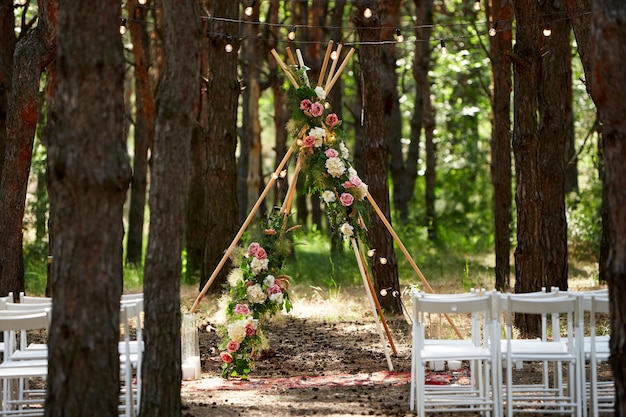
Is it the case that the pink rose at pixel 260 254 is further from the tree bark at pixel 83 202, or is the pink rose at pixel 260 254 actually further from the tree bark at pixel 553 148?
the tree bark at pixel 83 202

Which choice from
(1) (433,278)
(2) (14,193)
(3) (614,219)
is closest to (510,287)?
(1) (433,278)

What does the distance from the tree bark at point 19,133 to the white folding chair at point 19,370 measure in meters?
3.51

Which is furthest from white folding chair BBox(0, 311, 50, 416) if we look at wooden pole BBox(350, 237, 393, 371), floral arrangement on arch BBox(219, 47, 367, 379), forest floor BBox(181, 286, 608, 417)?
wooden pole BBox(350, 237, 393, 371)

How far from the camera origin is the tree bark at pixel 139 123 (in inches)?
788

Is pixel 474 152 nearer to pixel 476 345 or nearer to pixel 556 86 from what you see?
pixel 556 86

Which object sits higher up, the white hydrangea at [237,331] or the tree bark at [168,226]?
the tree bark at [168,226]

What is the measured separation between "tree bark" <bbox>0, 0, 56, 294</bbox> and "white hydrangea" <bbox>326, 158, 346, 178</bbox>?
12.1 ft

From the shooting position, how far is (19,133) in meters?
12.7

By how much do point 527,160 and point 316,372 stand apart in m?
3.99

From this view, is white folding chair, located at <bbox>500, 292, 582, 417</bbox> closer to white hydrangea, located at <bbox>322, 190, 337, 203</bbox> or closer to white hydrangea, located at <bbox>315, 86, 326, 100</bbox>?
white hydrangea, located at <bbox>322, 190, 337, 203</bbox>

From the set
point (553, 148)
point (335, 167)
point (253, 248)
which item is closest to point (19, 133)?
point (253, 248)

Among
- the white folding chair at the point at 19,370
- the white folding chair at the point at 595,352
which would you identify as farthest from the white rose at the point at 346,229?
the white folding chair at the point at 19,370

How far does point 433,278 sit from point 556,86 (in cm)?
648

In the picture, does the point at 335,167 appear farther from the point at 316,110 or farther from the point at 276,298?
the point at 276,298
